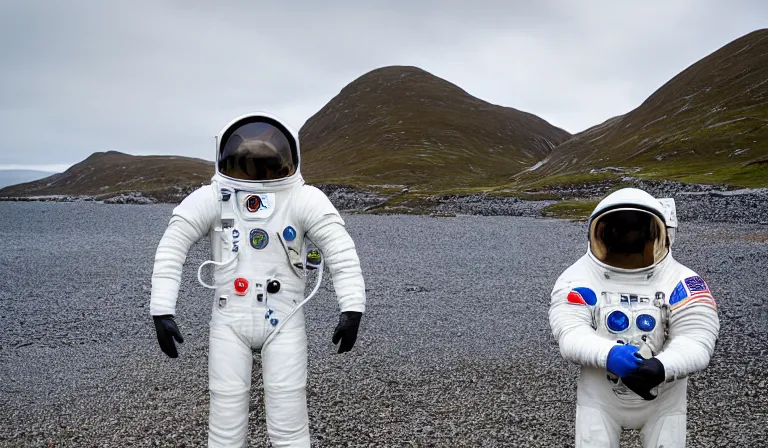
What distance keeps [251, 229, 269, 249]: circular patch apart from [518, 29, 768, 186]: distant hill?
1782 inches

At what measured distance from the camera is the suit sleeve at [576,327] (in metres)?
3.59

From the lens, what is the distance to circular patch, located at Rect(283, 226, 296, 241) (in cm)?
467

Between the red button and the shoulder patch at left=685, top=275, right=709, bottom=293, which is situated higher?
the shoulder patch at left=685, top=275, right=709, bottom=293

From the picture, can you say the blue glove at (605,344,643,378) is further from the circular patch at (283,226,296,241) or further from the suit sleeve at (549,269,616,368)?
the circular patch at (283,226,296,241)

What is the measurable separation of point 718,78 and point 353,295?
11903 centimetres

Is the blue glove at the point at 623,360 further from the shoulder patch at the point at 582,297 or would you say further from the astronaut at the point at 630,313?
the shoulder patch at the point at 582,297

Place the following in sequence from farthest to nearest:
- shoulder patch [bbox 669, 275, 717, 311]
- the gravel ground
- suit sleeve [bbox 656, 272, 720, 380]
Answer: the gravel ground
shoulder patch [bbox 669, 275, 717, 311]
suit sleeve [bbox 656, 272, 720, 380]

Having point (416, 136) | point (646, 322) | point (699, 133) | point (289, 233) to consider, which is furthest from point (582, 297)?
point (416, 136)

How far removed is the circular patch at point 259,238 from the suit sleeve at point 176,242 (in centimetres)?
39

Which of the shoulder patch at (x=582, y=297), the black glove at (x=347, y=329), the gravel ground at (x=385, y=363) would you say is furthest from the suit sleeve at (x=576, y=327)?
the gravel ground at (x=385, y=363)

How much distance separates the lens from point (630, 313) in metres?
3.84

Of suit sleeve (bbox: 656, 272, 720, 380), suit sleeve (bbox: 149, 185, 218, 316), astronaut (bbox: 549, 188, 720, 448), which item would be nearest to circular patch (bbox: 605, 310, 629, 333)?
astronaut (bbox: 549, 188, 720, 448)

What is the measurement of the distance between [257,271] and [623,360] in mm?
2679

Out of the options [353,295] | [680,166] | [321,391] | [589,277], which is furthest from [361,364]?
[680,166]
